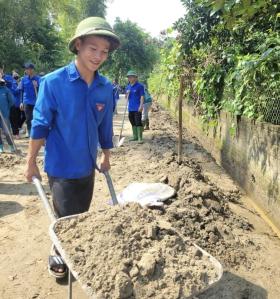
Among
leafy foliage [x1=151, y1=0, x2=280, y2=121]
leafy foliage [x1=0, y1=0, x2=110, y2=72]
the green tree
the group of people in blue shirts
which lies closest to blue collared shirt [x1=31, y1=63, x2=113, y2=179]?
leafy foliage [x1=151, y1=0, x2=280, y2=121]

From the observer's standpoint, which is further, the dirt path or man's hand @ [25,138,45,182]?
the dirt path

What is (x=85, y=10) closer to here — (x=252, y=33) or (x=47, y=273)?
(x=252, y=33)

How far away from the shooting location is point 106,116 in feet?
11.7

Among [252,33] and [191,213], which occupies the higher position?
[252,33]

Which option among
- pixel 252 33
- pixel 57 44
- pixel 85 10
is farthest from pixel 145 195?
pixel 85 10

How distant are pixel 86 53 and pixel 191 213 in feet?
8.30

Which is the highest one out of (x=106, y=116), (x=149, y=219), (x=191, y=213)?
(x=106, y=116)

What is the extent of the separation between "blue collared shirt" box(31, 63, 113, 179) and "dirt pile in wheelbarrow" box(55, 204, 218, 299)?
0.58m

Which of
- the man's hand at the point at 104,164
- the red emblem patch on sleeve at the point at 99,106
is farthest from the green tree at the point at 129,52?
the red emblem patch on sleeve at the point at 99,106

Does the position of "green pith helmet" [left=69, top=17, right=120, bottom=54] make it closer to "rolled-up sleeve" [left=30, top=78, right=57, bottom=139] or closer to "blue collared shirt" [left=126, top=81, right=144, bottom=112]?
"rolled-up sleeve" [left=30, top=78, right=57, bottom=139]

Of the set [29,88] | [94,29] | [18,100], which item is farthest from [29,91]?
[94,29]

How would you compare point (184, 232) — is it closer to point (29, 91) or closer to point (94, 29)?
point (94, 29)

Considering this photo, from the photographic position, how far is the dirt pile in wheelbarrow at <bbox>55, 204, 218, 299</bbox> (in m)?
2.41

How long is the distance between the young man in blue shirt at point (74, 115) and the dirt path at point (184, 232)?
0.97m
